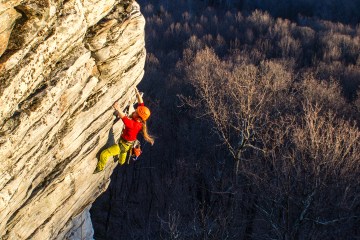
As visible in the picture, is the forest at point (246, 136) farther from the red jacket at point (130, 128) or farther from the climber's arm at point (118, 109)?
the climber's arm at point (118, 109)

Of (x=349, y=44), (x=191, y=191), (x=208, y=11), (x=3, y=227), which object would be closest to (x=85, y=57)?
(x=3, y=227)

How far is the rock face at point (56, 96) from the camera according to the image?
7242 millimetres

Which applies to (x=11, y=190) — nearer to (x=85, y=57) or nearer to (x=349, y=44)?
(x=85, y=57)

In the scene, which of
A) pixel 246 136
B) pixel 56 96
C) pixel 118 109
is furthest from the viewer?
pixel 246 136

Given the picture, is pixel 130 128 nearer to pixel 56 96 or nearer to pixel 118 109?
Answer: pixel 118 109

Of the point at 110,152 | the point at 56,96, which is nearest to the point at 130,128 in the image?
the point at 110,152

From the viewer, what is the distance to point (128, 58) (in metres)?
10.5

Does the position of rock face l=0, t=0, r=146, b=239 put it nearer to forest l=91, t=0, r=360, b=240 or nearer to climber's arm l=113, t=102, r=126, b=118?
climber's arm l=113, t=102, r=126, b=118

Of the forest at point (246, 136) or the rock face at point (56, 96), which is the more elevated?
the rock face at point (56, 96)

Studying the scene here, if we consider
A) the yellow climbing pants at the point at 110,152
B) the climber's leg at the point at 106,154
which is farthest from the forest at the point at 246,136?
the climber's leg at the point at 106,154

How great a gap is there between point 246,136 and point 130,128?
13.1m

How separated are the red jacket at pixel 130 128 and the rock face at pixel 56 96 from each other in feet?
0.86

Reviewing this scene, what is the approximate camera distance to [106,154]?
11680mm

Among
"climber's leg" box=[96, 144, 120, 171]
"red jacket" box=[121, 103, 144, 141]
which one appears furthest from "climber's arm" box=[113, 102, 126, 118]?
"climber's leg" box=[96, 144, 120, 171]
